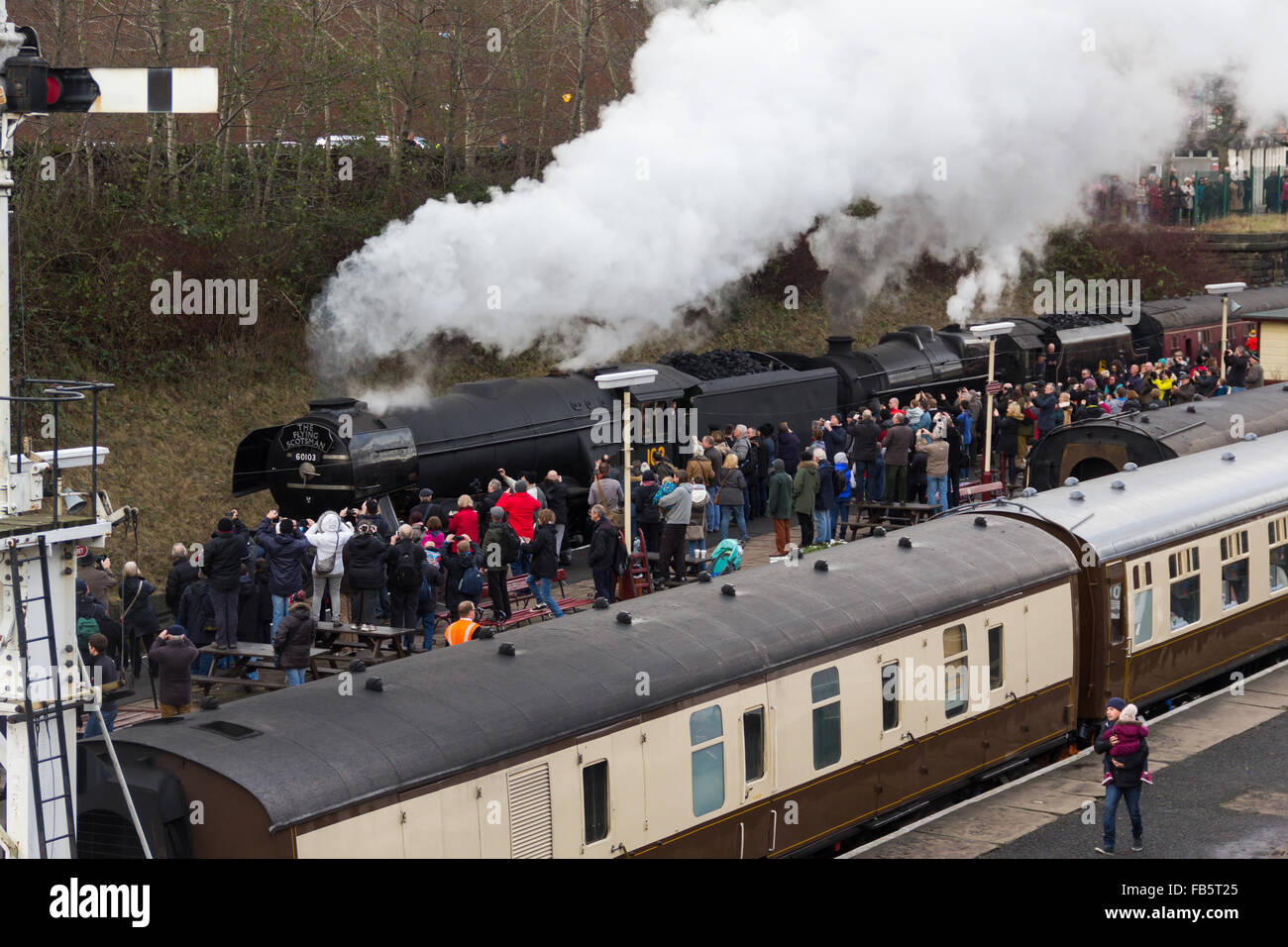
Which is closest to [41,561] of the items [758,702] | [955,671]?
[758,702]

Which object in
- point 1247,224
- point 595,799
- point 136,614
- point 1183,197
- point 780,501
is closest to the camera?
point 595,799

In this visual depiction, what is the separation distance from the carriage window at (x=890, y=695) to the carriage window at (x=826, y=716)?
0.57 m

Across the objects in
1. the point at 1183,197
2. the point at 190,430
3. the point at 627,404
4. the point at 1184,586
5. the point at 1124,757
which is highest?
the point at 1183,197

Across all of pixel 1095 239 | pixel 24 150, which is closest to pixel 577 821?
pixel 24 150

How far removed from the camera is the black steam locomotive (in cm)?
1959

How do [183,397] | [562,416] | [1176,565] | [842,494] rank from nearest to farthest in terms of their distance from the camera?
[1176,565]
[562,416]
[842,494]
[183,397]

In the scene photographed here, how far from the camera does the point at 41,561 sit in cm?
761

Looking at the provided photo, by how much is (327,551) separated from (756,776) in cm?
777

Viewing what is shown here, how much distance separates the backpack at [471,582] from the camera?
57.7ft

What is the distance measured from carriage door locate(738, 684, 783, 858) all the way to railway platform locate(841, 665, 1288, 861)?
49.0 inches

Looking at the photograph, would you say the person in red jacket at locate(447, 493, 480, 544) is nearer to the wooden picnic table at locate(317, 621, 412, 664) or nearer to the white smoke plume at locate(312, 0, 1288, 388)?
the wooden picnic table at locate(317, 621, 412, 664)

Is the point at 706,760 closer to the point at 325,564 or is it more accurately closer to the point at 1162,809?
the point at 1162,809

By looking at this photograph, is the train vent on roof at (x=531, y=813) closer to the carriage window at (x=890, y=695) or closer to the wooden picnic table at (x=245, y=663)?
the carriage window at (x=890, y=695)
